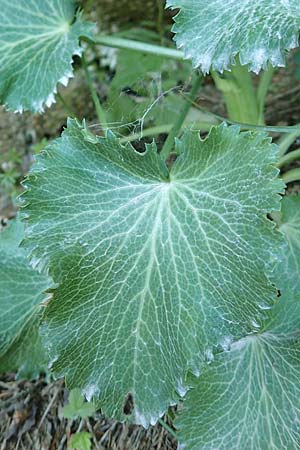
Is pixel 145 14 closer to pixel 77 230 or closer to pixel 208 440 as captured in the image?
pixel 77 230

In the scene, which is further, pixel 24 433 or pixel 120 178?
pixel 24 433

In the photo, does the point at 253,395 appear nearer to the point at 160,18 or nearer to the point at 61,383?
the point at 61,383

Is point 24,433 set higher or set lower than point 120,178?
lower

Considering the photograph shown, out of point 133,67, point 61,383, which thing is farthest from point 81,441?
point 133,67

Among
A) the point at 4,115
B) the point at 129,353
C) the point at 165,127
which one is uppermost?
the point at 4,115

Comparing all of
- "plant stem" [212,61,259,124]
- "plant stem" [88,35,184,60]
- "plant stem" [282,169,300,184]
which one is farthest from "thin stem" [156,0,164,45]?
"plant stem" [282,169,300,184]

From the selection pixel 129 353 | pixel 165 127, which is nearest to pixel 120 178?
pixel 129 353

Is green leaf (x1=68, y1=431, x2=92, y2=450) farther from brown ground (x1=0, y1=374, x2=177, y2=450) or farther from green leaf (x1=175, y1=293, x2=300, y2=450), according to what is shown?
green leaf (x1=175, y1=293, x2=300, y2=450)

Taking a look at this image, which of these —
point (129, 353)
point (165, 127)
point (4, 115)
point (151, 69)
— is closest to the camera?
point (129, 353)

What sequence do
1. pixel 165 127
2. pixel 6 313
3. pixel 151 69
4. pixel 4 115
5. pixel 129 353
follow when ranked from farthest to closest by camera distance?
pixel 4 115, pixel 151 69, pixel 165 127, pixel 6 313, pixel 129 353
